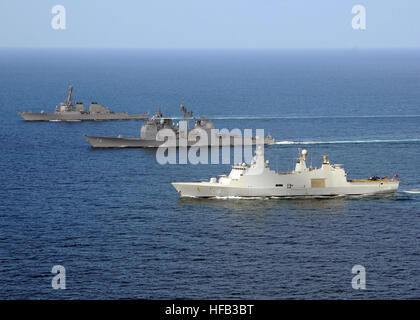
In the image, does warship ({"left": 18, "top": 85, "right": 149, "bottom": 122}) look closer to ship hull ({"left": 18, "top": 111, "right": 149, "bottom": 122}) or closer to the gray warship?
ship hull ({"left": 18, "top": 111, "right": 149, "bottom": 122})

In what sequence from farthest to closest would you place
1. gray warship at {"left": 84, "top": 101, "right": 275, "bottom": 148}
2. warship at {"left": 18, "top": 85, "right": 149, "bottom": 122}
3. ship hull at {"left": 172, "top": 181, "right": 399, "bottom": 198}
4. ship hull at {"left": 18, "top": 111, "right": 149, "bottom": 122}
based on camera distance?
1. warship at {"left": 18, "top": 85, "right": 149, "bottom": 122}
2. ship hull at {"left": 18, "top": 111, "right": 149, "bottom": 122}
3. gray warship at {"left": 84, "top": 101, "right": 275, "bottom": 148}
4. ship hull at {"left": 172, "top": 181, "right": 399, "bottom": 198}

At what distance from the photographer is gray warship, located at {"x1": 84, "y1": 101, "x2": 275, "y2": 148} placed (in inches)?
5517

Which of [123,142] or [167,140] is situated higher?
[167,140]

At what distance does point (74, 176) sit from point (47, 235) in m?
32.1

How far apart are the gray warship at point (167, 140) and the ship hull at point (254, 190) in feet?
135

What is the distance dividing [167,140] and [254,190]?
159 feet

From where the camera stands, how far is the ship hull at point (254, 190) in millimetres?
96812

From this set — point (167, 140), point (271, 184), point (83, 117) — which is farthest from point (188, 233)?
point (83, 117)

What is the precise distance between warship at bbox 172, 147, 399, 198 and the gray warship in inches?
1607

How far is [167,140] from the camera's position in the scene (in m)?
143

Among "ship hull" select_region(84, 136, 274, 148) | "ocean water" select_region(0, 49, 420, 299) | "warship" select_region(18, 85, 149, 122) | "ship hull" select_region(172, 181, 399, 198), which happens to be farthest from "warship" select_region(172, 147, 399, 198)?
"warship" select_region(18, 85, 149, 122)

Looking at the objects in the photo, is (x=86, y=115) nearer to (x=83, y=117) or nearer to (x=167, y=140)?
(x=83, y=117)

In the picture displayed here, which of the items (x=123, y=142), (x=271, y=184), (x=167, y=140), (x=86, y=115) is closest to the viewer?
(x=271, y=184)
